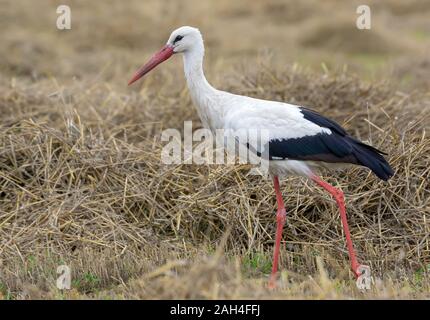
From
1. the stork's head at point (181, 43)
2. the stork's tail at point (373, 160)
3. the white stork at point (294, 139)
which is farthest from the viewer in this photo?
the stork's head at point (181, 43)

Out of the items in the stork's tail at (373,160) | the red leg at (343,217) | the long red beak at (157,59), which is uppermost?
the long red beak at (157,59)

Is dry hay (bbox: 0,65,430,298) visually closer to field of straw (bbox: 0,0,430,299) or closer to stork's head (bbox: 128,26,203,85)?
field of straw (bbox: 0,0,430,299)

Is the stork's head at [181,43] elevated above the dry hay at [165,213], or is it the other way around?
the stork's head at [181,43]

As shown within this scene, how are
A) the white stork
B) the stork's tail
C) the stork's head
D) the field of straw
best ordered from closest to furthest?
the field of straw < the stork's tail < the white stork < the stork's head

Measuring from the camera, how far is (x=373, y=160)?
19.5ft

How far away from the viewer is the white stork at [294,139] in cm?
599

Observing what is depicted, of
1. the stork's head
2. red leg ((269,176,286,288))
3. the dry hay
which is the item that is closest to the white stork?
red leg ((269,176,286,288))

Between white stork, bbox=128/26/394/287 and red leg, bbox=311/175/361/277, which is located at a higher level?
white stork, bbox=128/26/394/287

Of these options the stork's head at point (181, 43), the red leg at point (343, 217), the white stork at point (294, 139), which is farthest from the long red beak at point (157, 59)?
the red leg at point (343, 217)

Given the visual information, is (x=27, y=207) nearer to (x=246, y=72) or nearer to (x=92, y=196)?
(x=92, y=196)

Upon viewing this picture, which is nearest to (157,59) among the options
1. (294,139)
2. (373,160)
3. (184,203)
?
(184,203)

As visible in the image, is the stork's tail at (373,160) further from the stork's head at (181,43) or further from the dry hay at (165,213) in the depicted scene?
the stork's head at (181,43)

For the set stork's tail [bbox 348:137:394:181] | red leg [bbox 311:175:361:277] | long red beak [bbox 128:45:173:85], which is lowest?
red leg [bbox 311:175:361:277]

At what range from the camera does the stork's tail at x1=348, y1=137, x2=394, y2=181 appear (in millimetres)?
5871
